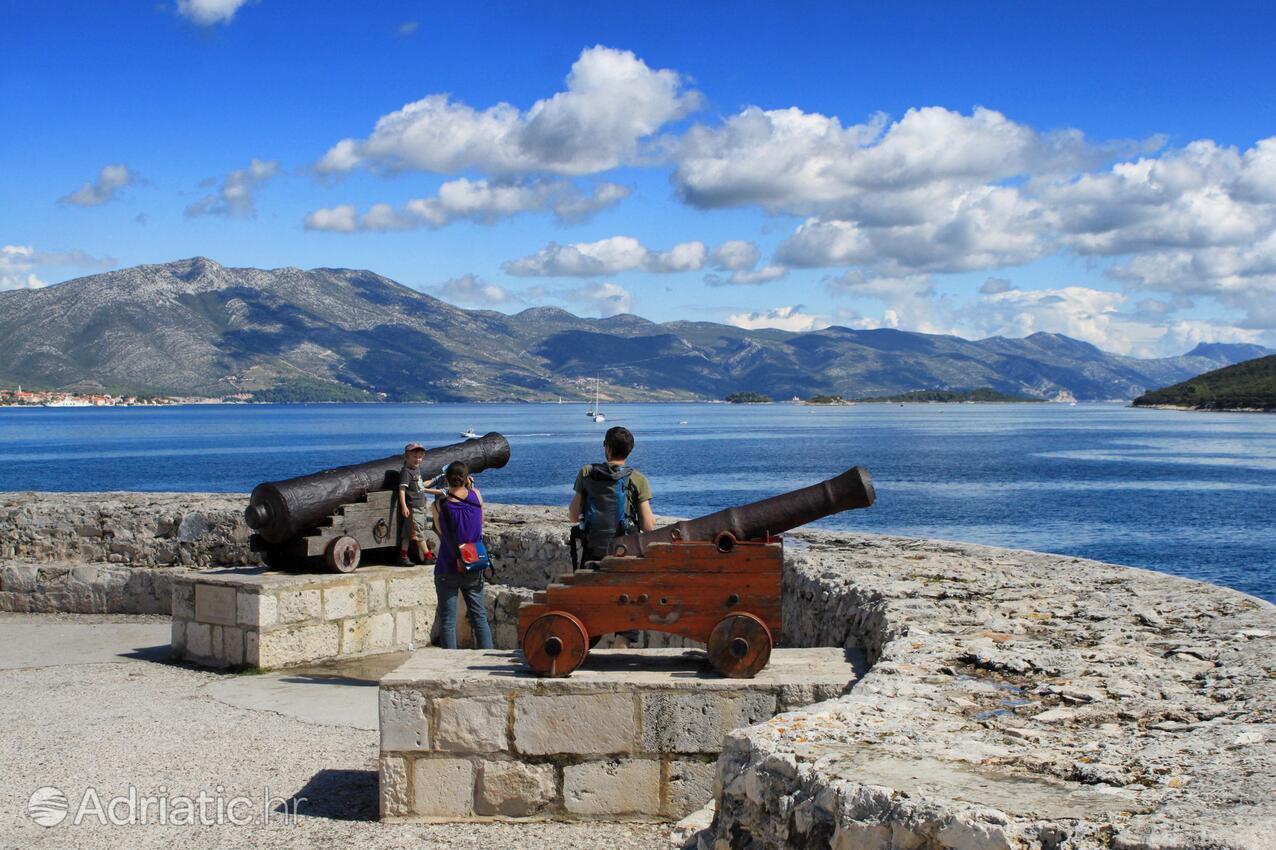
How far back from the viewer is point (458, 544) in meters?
6.92

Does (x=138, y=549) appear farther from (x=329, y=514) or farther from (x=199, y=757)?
(x=199, y=757)

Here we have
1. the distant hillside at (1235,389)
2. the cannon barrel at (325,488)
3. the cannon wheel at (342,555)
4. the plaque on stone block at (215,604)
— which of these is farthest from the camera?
the distant hillside at (1235,389)

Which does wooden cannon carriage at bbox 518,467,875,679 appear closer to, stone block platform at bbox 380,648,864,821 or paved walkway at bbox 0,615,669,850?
stone block platform at bbox 380,648,864,821

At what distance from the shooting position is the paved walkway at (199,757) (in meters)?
4.74

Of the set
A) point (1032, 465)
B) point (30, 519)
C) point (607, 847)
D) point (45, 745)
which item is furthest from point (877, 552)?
point (1032, 465)

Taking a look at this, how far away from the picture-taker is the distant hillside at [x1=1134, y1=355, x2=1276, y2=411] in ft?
431

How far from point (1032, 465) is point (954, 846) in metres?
62.7

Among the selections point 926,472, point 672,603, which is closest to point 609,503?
point 672,603

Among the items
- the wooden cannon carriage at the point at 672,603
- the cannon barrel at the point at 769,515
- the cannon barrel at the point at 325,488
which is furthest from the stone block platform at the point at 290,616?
the cannon barrel at the point at 769,515

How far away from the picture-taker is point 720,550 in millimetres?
4926

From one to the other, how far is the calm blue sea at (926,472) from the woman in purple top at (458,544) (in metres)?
19.6

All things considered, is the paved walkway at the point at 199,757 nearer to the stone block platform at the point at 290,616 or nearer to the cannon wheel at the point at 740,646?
the stone block platform at the point at 290,616

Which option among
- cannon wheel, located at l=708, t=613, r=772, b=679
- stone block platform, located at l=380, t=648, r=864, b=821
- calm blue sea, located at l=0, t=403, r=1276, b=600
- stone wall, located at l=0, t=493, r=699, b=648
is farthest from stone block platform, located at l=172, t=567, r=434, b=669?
calm blue sea, located at l=0, t=403, r=1276, b=600

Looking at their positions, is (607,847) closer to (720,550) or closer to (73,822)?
(720,550)
